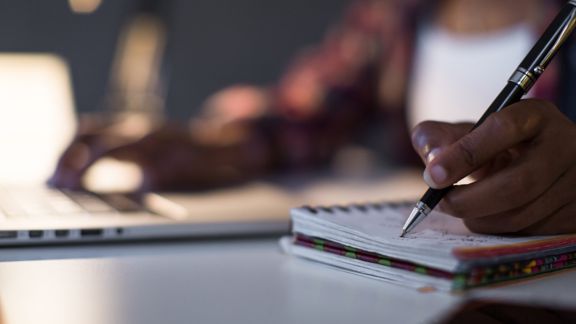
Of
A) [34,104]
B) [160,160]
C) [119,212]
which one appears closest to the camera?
[119,212]

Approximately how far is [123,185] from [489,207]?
0.53 meters

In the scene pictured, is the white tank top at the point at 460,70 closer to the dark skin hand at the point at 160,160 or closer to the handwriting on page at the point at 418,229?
the dark skin hand at the point at 160,160

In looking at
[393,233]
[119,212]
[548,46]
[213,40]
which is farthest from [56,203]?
[213,40]

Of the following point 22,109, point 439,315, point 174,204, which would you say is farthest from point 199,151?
point 22,109

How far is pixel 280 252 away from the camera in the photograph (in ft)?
2.06

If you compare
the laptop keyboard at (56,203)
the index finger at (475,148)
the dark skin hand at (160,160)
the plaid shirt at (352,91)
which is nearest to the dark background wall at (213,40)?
the plaid shirt at (352,91)

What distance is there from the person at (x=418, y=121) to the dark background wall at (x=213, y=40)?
0.16 m

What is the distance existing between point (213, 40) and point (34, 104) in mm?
448

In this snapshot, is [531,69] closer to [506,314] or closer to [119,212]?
[506,314]

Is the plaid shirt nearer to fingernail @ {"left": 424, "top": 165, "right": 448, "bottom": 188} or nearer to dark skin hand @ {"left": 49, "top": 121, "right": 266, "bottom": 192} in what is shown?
dark skin hand @ {"left": 49, "top": 121, "right": 266, "bottom": 192}

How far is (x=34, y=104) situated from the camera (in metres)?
1.69

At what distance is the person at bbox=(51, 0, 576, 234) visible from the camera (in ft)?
1.67

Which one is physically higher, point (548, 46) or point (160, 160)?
point (548, 46)

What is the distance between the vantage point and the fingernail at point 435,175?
49 centimetres
